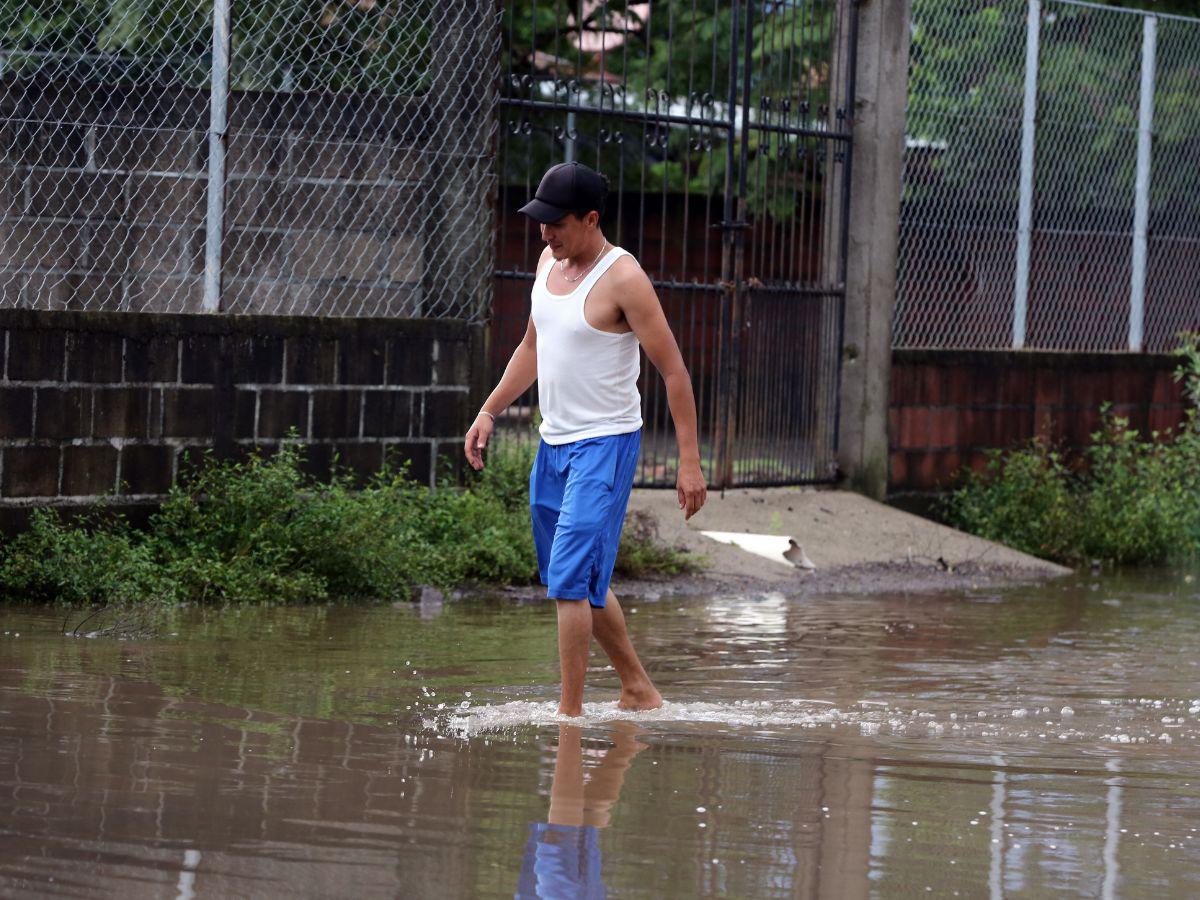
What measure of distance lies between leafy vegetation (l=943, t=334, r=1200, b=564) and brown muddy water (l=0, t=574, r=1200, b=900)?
328cm

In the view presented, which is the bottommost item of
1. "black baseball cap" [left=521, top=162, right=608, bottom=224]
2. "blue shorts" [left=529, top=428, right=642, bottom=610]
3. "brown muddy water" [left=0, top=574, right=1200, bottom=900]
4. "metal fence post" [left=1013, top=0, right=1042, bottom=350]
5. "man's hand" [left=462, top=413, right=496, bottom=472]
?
"brown muddy water" [left=0, top=574, right=1200, bottom=900]

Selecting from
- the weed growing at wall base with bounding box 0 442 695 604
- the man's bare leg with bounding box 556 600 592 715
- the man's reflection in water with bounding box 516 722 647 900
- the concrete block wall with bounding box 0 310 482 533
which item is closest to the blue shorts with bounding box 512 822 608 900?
the man's reflection in water with bounding box 516 722 647 900

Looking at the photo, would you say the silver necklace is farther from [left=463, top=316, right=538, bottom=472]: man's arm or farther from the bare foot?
the bare foot

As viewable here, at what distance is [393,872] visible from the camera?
13.1 feet

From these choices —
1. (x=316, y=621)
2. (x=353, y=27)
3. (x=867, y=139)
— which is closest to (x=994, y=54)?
(x=867, y=139)

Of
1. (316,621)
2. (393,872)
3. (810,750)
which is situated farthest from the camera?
(316,621)

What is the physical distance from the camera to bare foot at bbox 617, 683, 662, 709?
20.0 feet

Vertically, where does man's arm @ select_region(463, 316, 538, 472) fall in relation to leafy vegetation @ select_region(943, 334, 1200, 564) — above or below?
above

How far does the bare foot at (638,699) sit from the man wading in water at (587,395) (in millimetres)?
158

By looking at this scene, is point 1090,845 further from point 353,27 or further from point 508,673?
point 353,27

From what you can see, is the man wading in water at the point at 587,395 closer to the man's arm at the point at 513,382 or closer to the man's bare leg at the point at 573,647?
the man's bare leg at the point at 573,647

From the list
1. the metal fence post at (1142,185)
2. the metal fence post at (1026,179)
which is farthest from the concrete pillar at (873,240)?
the metal fence post at (1142,185)

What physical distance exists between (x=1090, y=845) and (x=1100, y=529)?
24.1ft

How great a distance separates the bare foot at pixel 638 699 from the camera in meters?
6.09
